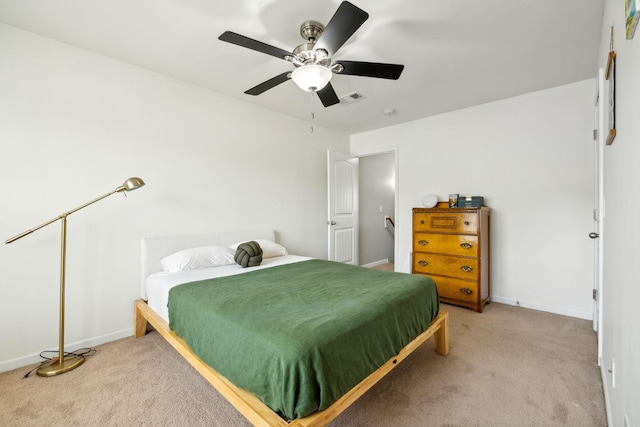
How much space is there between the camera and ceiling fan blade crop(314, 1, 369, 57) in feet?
4.67

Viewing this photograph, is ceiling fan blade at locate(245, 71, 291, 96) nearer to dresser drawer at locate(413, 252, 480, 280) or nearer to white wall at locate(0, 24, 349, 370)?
white wall at locate(0, 24, 349, 370)

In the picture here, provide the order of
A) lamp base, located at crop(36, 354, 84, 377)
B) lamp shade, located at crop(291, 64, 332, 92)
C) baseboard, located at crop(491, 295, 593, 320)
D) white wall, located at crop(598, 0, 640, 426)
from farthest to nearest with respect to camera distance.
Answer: baseboard, located at crop(491, 295, 593, 320), lamp base, located at crop(36, 354, 84, 377), lamp shade, located at crop(291, 64, 332, 92), white wall, located at crop(598, 0, 640, 426)

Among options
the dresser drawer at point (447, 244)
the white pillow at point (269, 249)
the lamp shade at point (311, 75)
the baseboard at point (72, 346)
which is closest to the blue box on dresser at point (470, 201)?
the dresser drawer at point (447, 244)

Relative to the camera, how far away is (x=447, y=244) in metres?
3.37

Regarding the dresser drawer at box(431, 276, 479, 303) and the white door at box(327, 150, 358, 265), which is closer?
the dresser drawer at box(431, 276, 479, 303)

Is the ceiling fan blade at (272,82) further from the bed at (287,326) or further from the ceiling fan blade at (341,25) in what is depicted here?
the bed at (287,326)

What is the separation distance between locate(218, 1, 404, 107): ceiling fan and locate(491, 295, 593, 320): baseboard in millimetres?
3037

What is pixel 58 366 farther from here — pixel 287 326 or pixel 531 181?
pixel 531 181

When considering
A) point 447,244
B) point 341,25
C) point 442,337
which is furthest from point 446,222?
point 341,25

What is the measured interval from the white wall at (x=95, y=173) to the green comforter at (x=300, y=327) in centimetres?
102

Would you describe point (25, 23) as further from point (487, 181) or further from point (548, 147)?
point (548, 147)

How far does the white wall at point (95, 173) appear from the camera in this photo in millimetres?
2121

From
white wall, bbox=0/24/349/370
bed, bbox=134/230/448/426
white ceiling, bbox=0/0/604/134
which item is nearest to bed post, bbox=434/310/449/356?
bed, bbox=134/230/448/426

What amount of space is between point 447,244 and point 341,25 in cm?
270
